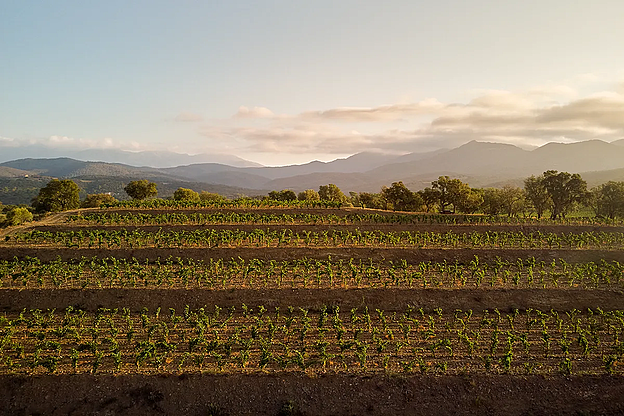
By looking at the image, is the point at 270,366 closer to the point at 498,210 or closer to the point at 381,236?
the point at 381,236

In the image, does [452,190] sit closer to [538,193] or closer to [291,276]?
[538,193]

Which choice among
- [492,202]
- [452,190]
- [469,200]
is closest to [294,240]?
[452,190]

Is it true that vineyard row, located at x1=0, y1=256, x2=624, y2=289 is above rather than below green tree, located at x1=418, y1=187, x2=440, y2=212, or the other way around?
below

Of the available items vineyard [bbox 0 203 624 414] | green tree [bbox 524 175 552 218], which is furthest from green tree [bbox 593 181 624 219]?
vineyard [bbox 0 203 624 414]

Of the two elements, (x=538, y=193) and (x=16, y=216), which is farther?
(x=538, y=193)

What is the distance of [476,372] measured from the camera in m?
17.7

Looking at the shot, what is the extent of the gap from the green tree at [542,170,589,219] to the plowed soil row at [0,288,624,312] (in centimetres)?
4051

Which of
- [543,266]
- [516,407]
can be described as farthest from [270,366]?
[543,266]

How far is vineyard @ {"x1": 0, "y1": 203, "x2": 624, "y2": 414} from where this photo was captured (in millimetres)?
16375

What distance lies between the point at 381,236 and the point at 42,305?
114ft

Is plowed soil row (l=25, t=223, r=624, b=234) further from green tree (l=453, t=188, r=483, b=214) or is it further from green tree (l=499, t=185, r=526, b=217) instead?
green tree (l=499, t=185, r=526, b=217)

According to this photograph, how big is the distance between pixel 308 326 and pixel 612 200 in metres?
67.1

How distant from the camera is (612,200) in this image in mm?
59594

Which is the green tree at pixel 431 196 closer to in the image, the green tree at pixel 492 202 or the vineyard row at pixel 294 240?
the green tree at pixel 492 202
